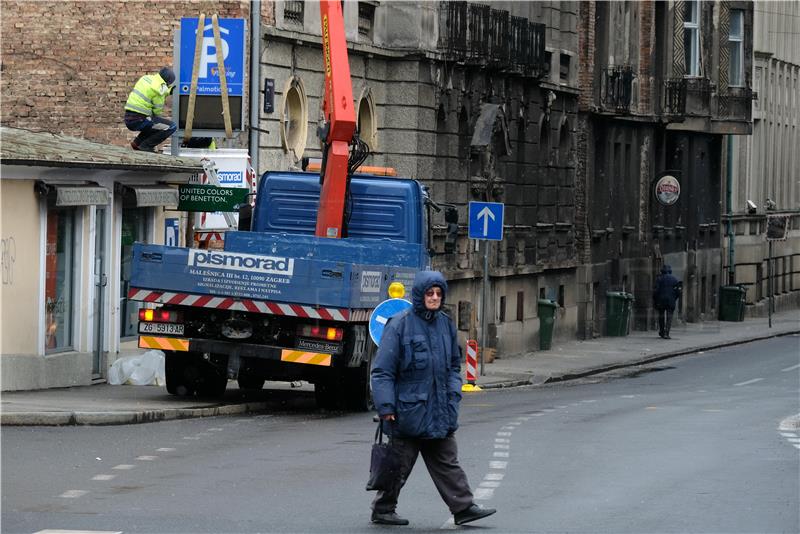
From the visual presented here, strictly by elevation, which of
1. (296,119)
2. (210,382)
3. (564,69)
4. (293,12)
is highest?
(564,69)

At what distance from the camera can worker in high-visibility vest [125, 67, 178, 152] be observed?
82.4ft

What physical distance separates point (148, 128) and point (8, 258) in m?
4.56

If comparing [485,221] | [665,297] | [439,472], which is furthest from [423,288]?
[665,297]

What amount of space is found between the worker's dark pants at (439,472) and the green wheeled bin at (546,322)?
31482 mm

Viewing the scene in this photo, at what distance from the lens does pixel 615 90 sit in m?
49.6

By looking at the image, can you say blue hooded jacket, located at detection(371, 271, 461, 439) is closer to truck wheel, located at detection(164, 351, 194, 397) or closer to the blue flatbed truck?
the blue flatbed truck

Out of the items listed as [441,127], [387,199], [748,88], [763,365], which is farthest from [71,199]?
[748,88]

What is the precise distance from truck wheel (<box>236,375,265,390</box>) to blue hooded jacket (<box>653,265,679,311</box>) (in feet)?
85.6

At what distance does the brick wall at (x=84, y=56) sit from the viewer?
28.9 m

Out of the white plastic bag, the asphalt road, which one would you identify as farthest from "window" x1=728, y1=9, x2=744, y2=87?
the white plastic bag

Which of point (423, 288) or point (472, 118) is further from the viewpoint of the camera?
point (472, 118)

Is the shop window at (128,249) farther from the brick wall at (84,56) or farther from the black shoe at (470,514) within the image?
the black shoe at (470,514)

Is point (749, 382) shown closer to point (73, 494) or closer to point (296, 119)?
point (296, 119)

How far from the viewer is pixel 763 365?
37812 millimetres
